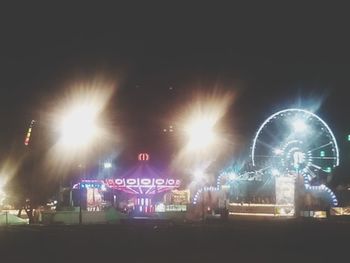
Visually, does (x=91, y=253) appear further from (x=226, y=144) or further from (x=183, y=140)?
(x=183, y=140)

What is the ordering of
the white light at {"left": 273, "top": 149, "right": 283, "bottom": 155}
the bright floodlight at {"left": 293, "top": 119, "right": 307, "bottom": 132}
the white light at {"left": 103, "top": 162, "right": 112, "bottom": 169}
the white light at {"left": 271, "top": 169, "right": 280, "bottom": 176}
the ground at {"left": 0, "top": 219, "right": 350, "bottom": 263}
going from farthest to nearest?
1. the white light at {"left": 103, "top": 162, "right": 112, "bottom": 169}
2. the white light at {"left": 271, "top": 169, "right": 280, "bottom": 176}
3. the bright floodlight at {"left": 293, "top": 119, "right": 307, "bottom": 132}
4. the white light at {"left": 273, "top": 149, "right": 283, "bottom": 155}
5. the ground at {"left": 0, "top": 219, "right": 350, "bottom": 263}

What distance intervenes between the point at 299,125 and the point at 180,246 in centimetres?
4005

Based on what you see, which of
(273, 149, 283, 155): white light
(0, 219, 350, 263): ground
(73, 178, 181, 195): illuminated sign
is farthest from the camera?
(273, 149, 283, 155): white light

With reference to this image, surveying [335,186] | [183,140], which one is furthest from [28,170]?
[183,140]

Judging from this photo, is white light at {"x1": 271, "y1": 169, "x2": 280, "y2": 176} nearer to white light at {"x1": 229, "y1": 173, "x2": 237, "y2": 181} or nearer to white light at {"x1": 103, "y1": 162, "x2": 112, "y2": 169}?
white light at {"x1": 229, "y1": 173, "x2": 237, "y2": 181}

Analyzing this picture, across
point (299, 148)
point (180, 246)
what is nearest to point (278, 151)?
point (299, 148)

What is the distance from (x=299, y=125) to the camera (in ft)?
209

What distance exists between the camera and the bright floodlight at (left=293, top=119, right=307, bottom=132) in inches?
2500

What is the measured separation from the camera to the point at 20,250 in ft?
80.2

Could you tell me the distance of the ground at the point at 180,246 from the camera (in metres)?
21.4

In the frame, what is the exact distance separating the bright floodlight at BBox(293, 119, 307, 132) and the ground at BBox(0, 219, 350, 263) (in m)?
28.8

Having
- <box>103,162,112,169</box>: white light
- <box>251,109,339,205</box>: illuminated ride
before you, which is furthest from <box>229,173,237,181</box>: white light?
<box>103,162,112,169</box>: white light

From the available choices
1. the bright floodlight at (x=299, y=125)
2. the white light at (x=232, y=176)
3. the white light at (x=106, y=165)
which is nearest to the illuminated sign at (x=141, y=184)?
the white light at (x=232, y=176)

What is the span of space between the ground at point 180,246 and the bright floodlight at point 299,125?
1133 inches
